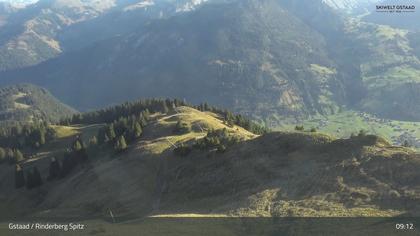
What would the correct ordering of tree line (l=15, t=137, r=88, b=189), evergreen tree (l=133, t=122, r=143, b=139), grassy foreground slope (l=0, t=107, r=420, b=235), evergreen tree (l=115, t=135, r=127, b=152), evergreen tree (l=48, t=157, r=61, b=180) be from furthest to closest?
evergreen tree (l=133, t=122, r=143, b=139), evergreen tree (l=48, t=157, r=61, b=180), evergreen tree (l=115, t=135, r=127, b=152), tree line (l=15, t=137, r=88, b=189), grassy foreground slope (l=0, t=107, r=420, b=235)

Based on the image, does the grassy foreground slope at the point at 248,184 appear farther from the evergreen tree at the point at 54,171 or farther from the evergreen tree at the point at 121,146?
the evergreen tree at the point at 54,171

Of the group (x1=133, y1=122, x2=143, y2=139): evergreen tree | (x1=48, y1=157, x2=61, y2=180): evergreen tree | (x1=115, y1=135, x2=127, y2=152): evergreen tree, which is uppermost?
(x1=133, y1=122, x2=143, y2=139): evergreen tree

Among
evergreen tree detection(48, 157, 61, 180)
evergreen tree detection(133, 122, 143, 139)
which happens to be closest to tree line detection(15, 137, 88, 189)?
evergreen tree detection(48, 157, 61, 180)

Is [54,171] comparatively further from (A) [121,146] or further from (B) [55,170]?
(A) [121,146]

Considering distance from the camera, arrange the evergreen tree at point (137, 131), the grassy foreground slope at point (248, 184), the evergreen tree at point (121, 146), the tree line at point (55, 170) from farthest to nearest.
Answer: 1. the evergreen tree at point (137, 131)
2. the evergreen tree at point (121, 146)
3. the tree line at point (55, 170)
4. the grassy foreground slope at point (248, 184)

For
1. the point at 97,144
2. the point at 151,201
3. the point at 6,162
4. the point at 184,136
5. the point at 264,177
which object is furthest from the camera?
the point at 6,162

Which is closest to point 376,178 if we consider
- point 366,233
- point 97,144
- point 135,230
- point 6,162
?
point 366,233

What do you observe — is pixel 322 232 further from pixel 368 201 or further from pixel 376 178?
pixel 376 178

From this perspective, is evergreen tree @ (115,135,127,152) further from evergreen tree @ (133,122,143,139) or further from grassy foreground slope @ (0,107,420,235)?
grassy foreground slope @ (0,107,420,235)

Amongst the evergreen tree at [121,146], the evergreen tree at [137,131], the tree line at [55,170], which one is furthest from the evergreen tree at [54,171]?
the evergreen tree at [137,131]
